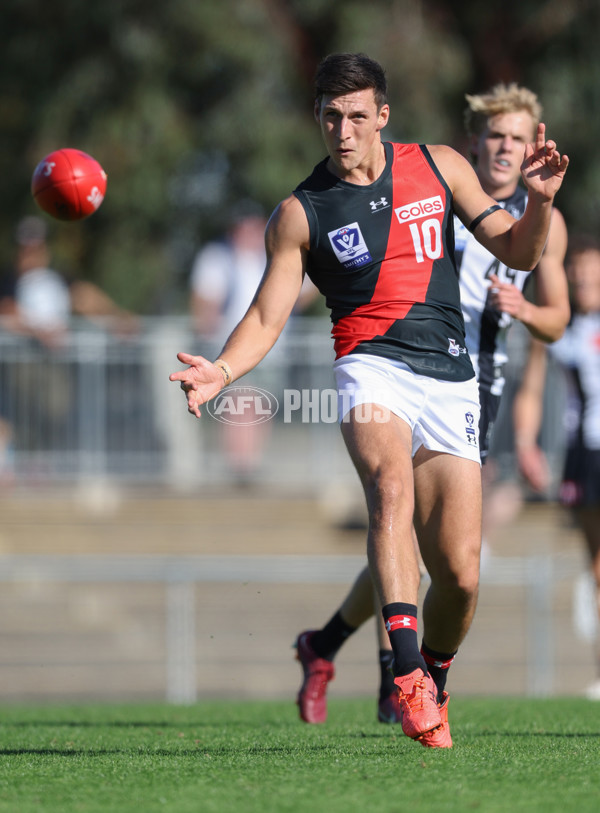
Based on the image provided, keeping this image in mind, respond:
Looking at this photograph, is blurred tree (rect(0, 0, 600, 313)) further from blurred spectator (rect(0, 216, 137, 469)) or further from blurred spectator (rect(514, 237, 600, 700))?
blurred spectator (rect(514, 237, 600, 700))

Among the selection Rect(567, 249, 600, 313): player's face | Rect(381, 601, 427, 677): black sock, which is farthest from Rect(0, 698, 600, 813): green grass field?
Rect(567, 249, 600, 313): player's face

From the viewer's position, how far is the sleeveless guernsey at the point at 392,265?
5.09 m

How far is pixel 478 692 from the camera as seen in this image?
1266 cm

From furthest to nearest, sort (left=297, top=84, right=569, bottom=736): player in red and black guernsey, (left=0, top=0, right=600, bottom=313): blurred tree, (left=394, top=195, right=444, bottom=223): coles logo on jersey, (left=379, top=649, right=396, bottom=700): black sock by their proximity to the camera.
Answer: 1. (left=0, top=0, right=600, bottom=313): blurred tree
2. (left=297, top=84, right=569, bottom=736): player in red and black guernsey
3. (left=379, top=649, right=396, bottom=700): black sock
4. (left=394, top=195, right=444, bottom=223): coles logo on jersey

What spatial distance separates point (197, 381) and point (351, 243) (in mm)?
908

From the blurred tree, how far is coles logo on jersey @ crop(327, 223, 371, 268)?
43.0 ft

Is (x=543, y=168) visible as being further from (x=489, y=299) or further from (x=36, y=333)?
(x=36, y=333)

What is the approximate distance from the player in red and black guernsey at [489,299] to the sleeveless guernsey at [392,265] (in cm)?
108

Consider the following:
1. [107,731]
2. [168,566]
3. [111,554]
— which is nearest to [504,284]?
[107,731]

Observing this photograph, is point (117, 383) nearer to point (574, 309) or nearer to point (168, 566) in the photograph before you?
point (168, 566)

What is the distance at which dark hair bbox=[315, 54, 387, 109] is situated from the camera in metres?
5.04

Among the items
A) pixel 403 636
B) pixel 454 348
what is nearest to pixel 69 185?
pixel 454 348

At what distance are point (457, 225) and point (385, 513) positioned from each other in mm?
2072

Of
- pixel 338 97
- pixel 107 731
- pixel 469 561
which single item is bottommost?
pixel 107 731
